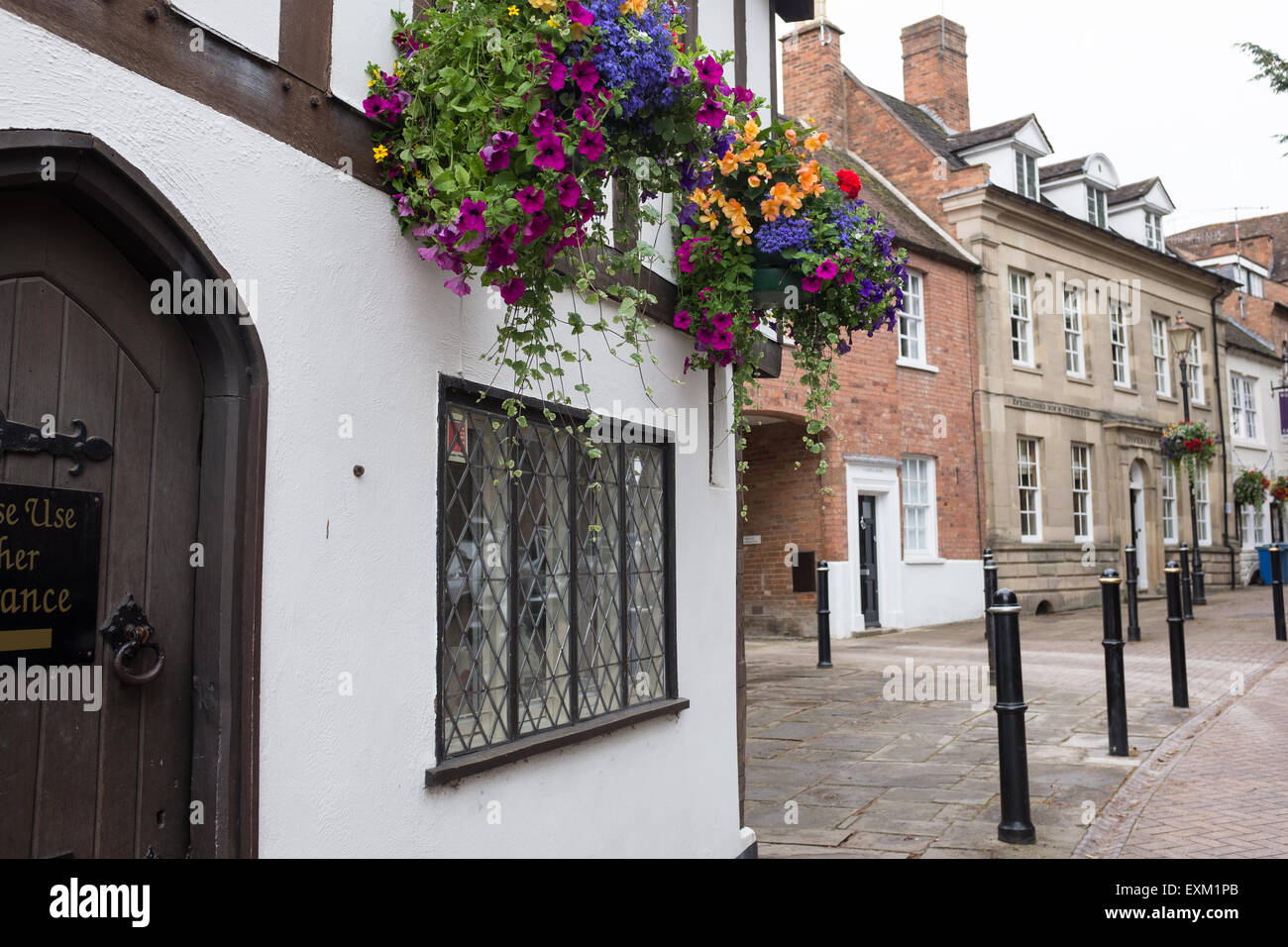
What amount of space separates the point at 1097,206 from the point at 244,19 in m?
23.3

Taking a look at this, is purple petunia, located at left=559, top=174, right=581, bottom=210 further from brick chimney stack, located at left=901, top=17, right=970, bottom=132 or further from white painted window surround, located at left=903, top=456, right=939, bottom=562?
brick chimney stack, located at left=901, top=17, right=970, bottom=132

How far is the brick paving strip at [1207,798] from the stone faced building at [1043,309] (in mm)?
10702

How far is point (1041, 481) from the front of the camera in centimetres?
2022

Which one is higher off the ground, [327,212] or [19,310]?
[327,212]

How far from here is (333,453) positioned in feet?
9.72

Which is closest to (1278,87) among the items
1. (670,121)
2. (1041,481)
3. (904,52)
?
(1041,481)

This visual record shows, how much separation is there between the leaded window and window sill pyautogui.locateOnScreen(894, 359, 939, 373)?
519 inches

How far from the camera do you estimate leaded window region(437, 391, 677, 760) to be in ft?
11.7

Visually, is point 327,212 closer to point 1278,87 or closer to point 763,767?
point 763,767

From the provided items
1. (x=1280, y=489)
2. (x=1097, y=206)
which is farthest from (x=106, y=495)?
(x=1280, y=489)

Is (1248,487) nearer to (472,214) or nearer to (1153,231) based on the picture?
(1153,231)

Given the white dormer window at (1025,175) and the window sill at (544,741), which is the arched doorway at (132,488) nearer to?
the window sill at (544,741)

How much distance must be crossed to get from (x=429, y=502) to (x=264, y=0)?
1.46 meters

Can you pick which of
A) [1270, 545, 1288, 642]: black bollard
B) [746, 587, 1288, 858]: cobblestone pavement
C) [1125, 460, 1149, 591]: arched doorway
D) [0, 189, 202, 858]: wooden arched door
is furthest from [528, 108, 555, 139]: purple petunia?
[1125, 460, 1149, 591]: arched doorway
